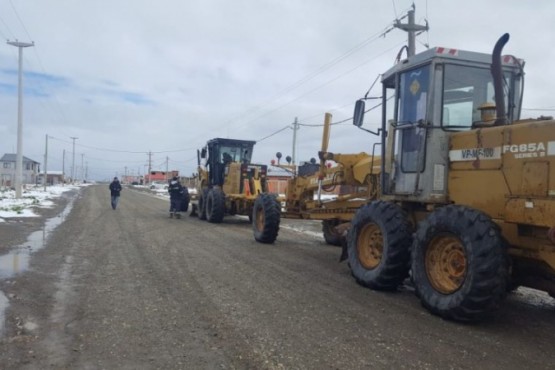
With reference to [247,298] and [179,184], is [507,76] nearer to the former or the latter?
[247,298]

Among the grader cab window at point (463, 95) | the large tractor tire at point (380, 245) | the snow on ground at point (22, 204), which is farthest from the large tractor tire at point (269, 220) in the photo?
the snow on ground at point (22, 204)

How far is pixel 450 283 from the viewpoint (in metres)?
6.07

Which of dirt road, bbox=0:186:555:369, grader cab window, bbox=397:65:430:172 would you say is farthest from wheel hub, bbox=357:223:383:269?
grader cab window, bbox=397:65:430:172

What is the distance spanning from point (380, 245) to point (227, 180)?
39.5 feet

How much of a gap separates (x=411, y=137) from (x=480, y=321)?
2.63 meters

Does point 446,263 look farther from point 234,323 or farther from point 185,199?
point 185,199

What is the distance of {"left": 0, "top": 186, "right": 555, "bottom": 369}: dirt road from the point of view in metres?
4.59

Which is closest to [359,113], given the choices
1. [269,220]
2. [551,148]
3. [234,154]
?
[551,148]

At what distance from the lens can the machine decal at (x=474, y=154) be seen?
19.7 feet

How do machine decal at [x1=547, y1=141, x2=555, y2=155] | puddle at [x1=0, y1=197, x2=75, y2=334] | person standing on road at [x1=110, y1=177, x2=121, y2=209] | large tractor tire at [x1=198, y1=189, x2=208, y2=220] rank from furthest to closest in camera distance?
1. person standing on road at [x1=110, y1=177, x2=121, y2=209]
2. large tractor tire at [x1=198, y1=189, x2=208, y2=220]
3. puddle at [x1=0, y1=197, x2=75, y2=334]
4. machine decal at [x1=547, y1=141, x2=555, y2=155]

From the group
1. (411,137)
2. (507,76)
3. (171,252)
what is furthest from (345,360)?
(171,252)

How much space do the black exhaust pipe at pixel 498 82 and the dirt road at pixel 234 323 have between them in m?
2.38

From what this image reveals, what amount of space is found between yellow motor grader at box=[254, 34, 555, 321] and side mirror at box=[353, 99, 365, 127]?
0.07ft

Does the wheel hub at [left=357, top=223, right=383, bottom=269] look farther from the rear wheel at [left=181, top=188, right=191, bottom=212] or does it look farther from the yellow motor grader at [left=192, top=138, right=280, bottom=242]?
the rear wheel at [left=181, top=188, right=191, bottom=212]
